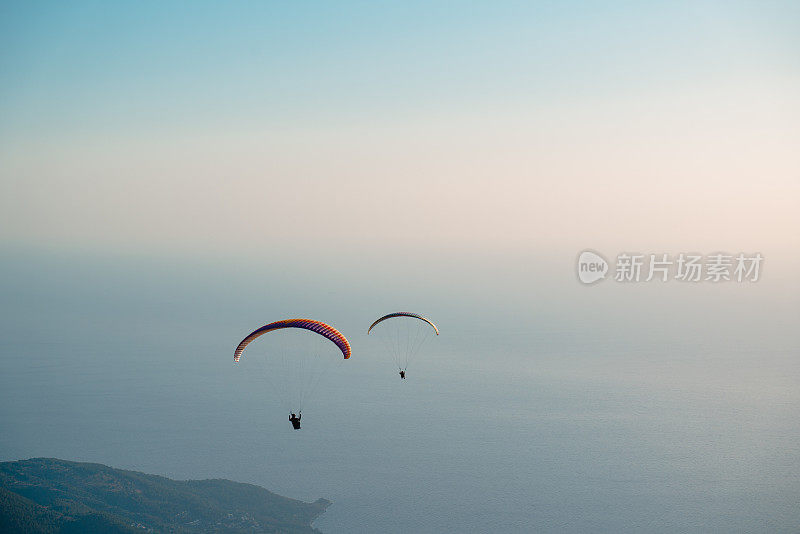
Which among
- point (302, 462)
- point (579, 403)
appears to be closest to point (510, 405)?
point (579, 403)

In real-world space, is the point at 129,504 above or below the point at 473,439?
below

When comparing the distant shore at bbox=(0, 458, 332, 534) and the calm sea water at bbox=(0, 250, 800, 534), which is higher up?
the calm sea water at bbox=(0, 250, 800, 534)

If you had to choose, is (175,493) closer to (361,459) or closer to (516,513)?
(361,459)

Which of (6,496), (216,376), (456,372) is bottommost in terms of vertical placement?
(6,496)

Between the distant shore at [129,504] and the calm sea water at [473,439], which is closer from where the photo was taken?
the distant shore at [129,504]

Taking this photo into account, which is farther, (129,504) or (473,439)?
(473,439)

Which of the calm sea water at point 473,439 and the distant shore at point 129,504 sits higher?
the calm sea water at point 473,439

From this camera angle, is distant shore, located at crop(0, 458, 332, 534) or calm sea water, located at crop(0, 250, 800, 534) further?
calm sea water, located at crop(0, 250, 800, 534)

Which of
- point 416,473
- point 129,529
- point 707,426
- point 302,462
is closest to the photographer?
point 129,529
